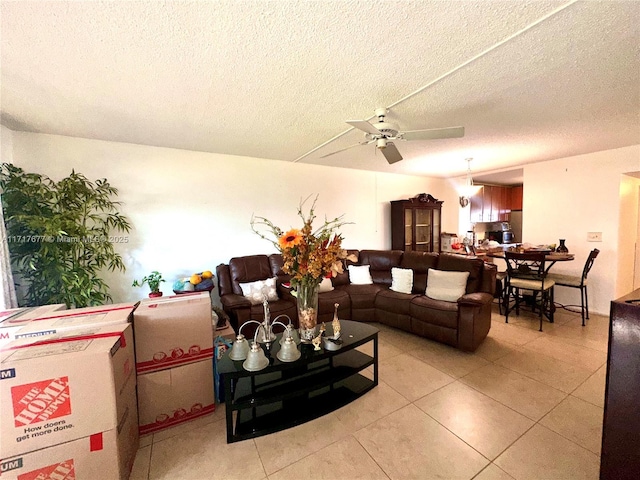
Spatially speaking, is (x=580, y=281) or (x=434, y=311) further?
(x=580, y=281)

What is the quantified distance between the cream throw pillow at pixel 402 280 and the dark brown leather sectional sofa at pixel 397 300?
9cm

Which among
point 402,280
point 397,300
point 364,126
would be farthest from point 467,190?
point 364,126

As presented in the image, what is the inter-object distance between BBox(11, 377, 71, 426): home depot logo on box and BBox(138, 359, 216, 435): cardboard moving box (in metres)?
0.53

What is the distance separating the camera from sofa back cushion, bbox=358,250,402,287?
4012mm

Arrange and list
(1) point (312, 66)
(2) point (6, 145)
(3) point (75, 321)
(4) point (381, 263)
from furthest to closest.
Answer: (4) point (381, 263) → (2) point (6, 145) → (1) point (312, 66) → (3) point (75, 321)

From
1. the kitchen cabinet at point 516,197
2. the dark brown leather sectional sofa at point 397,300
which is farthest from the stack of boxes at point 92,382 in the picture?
the kitchen cabinet at point 516,197

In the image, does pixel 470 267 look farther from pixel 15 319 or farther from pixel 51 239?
pixel 51 239

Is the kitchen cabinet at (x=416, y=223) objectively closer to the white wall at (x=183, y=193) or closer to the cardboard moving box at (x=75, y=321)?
the white wall at (x=183, y=193)

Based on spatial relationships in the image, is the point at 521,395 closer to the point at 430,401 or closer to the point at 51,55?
the point at 430,401

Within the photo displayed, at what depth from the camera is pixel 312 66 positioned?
1.60 metres

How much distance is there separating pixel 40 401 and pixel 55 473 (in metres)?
0.35

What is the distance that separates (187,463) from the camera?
1.48m

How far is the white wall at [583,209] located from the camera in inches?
141

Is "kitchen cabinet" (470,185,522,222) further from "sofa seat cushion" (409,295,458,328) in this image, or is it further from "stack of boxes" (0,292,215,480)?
"stack of boxes" (0,292,215,480)
